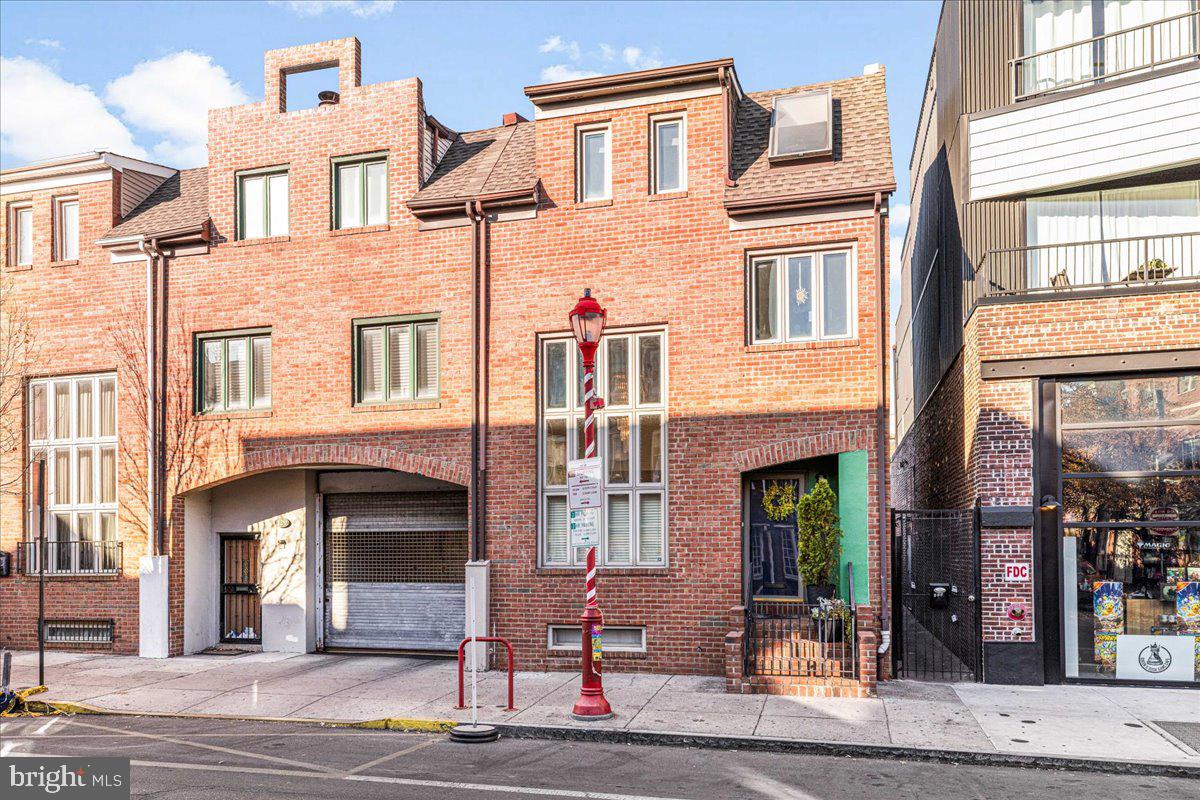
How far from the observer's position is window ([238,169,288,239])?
57.2 ft

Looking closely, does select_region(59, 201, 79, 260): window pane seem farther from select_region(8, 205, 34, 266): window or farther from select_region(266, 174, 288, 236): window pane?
select_region(266, 174, 288, 236): window pane

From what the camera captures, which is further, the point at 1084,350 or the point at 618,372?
the point at 618,372

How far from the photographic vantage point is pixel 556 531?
15.7m

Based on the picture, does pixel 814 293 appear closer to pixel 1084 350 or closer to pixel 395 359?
pixel 1084 350

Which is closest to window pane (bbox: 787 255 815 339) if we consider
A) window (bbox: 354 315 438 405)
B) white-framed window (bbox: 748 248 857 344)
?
white-framed window (bbox: 748 248 857 344)

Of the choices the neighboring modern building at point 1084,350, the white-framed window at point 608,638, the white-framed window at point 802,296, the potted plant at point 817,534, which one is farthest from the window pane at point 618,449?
the neighboring modern building at point 1084,350

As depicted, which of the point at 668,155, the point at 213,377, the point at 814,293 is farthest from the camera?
the point at 213,377

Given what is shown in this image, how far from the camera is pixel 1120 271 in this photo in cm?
1429

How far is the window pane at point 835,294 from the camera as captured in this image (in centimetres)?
1460

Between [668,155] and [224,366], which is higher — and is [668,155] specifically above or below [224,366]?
above

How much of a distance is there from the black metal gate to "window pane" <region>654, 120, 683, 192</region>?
19.2 ft

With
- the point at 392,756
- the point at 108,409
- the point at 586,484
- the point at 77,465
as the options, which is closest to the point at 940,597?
the point at 586,484

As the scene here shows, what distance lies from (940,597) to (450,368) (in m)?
8.39

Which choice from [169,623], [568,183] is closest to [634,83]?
[568,183]
